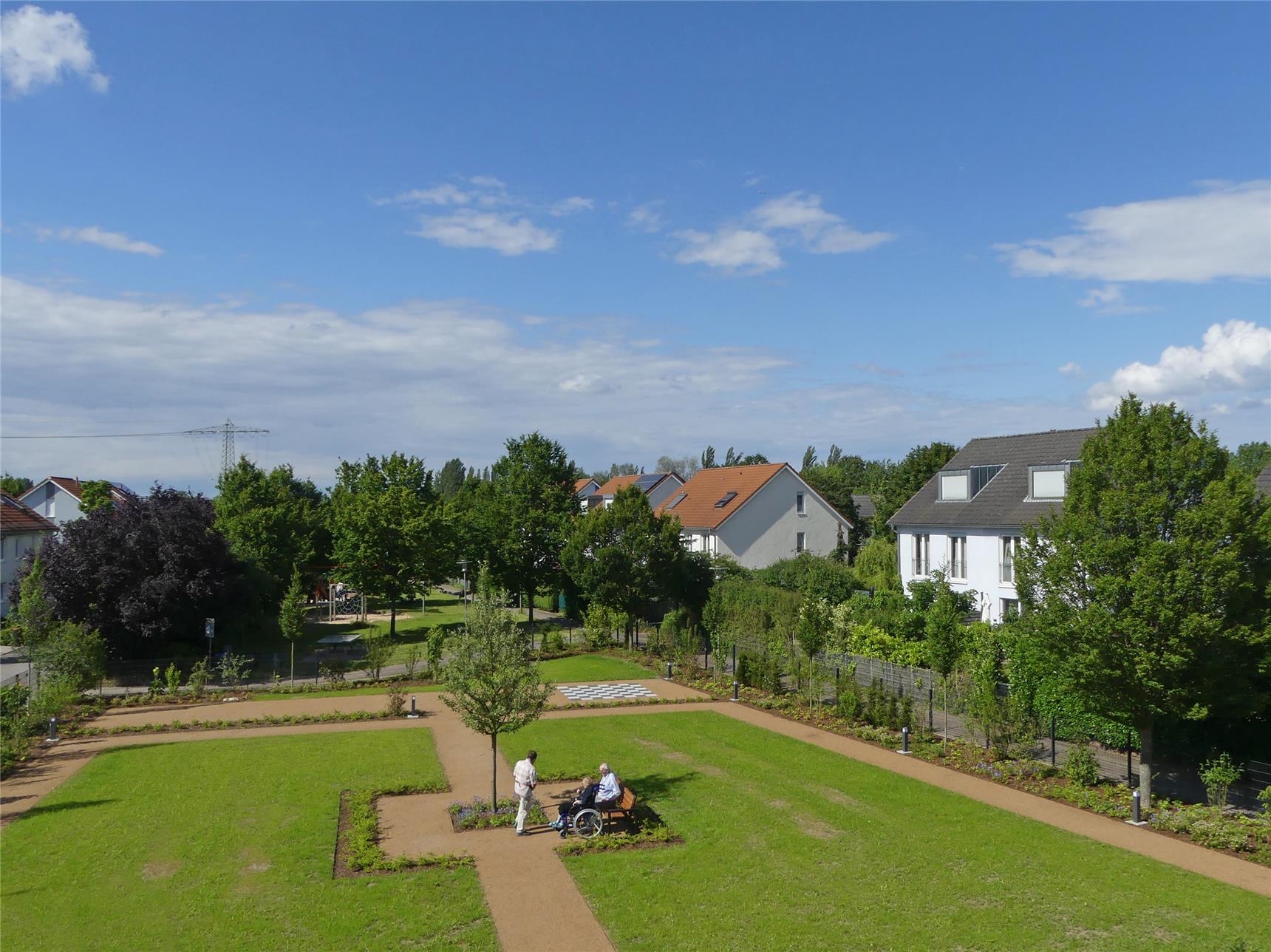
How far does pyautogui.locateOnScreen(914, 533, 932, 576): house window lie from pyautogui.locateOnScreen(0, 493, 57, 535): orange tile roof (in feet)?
148

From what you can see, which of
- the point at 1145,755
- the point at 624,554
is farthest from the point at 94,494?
the point at 1145,755

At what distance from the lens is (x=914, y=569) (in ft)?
132

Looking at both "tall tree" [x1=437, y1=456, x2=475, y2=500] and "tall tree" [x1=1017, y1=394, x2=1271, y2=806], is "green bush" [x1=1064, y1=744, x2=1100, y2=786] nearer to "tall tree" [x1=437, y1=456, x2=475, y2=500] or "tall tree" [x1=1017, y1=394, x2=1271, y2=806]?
"tall tree" [x1=1017, y1=394, x2=1271, y2=806]

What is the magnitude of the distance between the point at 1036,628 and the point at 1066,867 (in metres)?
5.21

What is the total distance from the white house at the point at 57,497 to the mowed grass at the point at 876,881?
61.8 m

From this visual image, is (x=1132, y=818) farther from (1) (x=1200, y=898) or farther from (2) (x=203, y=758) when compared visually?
(2) (x=203, y=758)

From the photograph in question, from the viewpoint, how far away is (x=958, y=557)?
1490 inches

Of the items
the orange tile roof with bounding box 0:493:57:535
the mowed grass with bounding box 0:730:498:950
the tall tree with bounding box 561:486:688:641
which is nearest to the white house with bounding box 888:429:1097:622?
the tall tree with bounding box 561:486:688:641

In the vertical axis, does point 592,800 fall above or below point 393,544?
below

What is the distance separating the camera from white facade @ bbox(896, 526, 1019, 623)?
115 feet

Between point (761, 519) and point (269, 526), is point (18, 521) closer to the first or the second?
point (269, 526)

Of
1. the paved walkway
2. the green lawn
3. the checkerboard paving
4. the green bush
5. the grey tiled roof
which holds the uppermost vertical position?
the grey tiled roof

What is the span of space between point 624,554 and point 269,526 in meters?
20.7

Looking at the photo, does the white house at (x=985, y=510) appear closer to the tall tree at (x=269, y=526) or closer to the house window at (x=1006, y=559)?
the house window at (x=1006, y=559)
